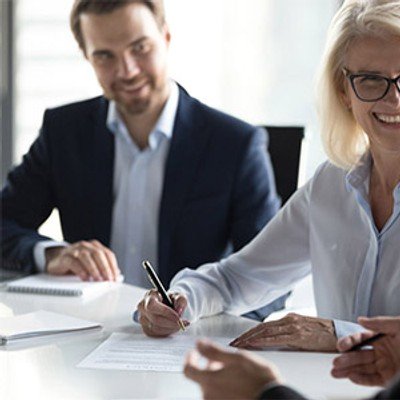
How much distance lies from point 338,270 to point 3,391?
2.88 feet

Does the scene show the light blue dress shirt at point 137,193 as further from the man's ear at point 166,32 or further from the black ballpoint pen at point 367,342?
the black ballpoint pen at point 367,342

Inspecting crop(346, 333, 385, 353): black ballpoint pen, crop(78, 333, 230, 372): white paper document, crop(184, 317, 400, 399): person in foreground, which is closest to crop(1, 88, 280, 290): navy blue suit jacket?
crop(78, 333, 230, 372): white paper document

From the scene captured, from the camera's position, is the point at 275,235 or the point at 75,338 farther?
the point at 275,235

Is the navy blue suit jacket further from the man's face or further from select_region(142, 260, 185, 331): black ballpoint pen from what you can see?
select_region(142, 260, 185, 331): black ballpoint pen

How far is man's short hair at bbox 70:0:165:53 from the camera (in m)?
2.94

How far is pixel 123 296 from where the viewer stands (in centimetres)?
228

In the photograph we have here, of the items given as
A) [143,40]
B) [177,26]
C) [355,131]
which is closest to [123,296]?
[355,131]

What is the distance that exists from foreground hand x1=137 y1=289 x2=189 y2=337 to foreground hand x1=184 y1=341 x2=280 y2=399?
29.5 inches

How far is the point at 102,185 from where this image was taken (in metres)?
2.95

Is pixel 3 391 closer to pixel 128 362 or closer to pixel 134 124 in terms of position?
pixel 128 362

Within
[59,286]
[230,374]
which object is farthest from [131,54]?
[230,374]

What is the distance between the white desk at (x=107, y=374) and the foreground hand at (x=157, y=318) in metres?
0.05

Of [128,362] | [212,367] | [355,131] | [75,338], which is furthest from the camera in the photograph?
[355,131]

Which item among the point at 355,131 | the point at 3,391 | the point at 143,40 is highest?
the point at 143,40
